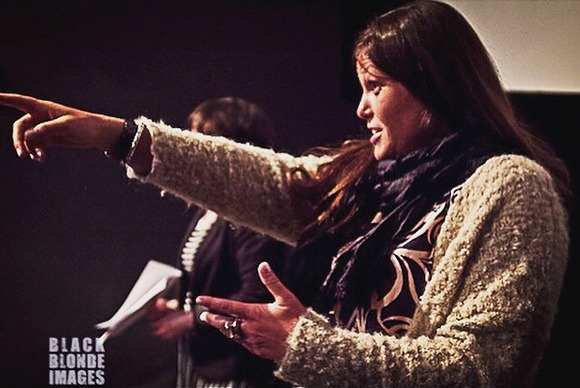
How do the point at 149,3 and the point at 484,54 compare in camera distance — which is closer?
the point at 484,54

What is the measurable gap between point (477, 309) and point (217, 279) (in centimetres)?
55

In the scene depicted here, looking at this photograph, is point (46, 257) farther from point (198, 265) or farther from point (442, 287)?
point (442, 287)

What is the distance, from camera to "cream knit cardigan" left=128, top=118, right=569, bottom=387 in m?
0.90

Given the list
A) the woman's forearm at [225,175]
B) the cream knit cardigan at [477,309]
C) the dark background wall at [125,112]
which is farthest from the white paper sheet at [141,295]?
the cream knit cardigan at [477,309]

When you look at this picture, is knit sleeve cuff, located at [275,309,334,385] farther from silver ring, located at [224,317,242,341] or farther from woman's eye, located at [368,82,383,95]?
woman's eye, located at [368,82,383,95]

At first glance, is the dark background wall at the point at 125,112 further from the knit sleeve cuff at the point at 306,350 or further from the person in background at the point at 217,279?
the knit sleeve cuff at the point at 306,350

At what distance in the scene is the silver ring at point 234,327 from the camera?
0.92 metres

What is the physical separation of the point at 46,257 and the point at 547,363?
0.79 m

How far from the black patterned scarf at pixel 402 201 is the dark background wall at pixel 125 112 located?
344 mm

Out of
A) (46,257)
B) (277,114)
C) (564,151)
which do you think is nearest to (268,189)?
(277,114)

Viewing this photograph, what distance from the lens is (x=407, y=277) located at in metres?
0.99

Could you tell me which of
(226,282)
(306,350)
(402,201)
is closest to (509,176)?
(402,201)

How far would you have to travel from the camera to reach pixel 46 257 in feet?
4.17

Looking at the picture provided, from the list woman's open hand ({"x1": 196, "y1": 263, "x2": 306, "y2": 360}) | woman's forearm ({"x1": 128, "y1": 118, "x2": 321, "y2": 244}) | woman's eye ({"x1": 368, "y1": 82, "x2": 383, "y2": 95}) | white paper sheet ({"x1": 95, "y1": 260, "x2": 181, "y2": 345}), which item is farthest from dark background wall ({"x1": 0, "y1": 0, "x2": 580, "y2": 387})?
woman's open hand ({"x1": 196, "y1": 263, "x2": 306, "y2": 360})
